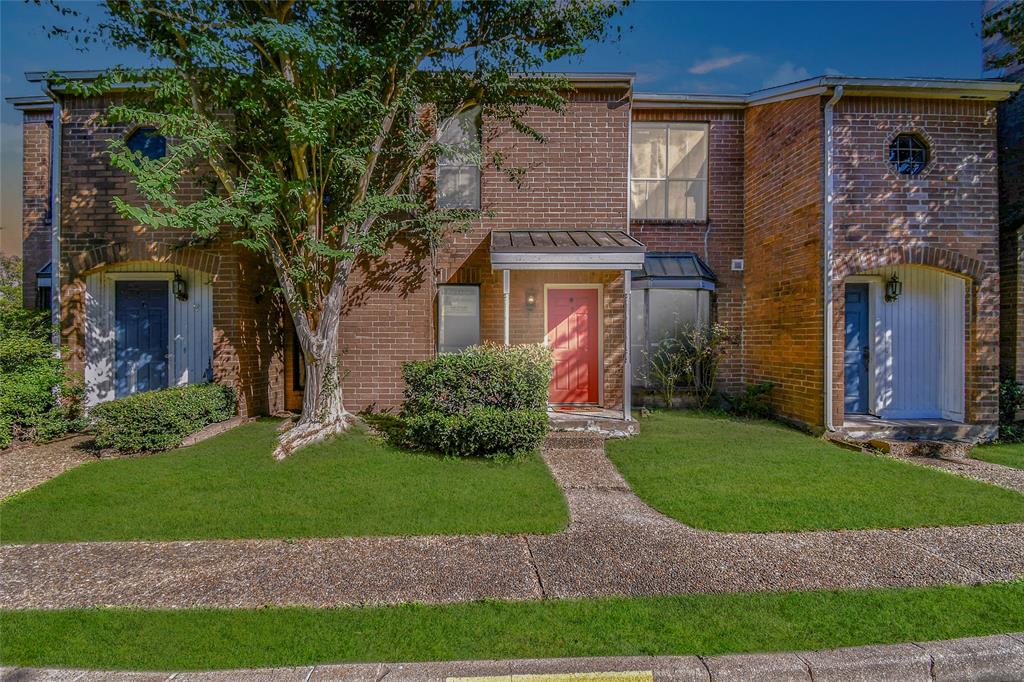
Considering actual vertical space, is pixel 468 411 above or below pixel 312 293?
below

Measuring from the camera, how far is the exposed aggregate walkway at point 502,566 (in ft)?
10.4

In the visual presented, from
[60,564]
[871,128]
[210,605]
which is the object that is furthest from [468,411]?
[871,128]

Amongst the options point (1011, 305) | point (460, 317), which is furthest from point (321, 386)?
point (1011, 305)

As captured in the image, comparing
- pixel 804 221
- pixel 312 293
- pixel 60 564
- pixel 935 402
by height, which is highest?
pixel 804 221

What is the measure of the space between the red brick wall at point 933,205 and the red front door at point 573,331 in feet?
13.0

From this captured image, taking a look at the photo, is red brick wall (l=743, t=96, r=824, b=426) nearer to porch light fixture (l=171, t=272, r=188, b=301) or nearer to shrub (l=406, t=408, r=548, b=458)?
shrub (l=406, t=408, r=548, b=458)

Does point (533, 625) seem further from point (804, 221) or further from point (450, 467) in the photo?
point (804, 221)

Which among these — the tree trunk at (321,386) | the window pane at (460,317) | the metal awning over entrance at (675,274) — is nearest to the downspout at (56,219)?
the tree trunk at (321,386)

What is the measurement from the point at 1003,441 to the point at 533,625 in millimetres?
9374

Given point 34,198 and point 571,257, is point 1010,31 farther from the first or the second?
point 34,198

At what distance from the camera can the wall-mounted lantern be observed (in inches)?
343

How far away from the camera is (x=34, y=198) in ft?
35.1

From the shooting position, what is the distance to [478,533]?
13.4 feet

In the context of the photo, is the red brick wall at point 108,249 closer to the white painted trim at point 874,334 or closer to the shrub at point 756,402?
the shrub at point 756,402
